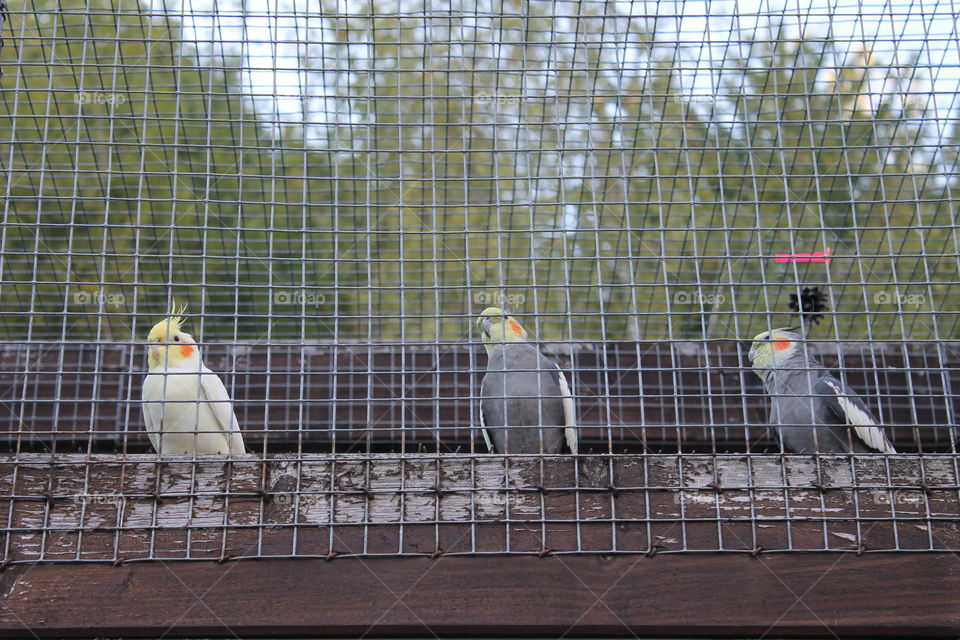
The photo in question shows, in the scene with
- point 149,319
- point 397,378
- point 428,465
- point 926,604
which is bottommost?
point 926,604

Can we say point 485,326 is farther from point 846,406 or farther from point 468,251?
point 468,251

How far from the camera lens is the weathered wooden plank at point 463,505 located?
245cm

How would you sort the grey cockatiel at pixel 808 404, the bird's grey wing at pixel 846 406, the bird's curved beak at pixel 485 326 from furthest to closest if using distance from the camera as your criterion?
the bird's curved beak at pixel 485 326 → the grey cockatiel at pixel 808 404 → the bird's grey wing at pixel 846 406

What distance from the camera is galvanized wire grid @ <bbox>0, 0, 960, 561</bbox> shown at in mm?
2508

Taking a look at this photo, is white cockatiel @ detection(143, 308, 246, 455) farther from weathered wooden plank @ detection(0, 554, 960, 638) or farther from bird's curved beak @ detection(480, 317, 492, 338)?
weathered wooden plank @ detection(0, 554, 960, 638)

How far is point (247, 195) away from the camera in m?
6.46

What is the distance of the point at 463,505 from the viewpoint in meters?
2.49

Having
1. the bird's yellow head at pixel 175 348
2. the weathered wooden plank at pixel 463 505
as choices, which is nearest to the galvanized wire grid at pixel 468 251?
the weathered wooden plank at pixel 463 505

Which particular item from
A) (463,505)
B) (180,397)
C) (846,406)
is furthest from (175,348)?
(846,406)

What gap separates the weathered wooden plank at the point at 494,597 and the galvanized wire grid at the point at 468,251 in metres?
0.07

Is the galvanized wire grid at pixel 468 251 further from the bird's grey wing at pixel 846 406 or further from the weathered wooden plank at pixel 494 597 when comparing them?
the bird's grey wing at pixel 846 406

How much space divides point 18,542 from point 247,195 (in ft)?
14.1

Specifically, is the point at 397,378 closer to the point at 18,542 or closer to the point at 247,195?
the point at 247,195

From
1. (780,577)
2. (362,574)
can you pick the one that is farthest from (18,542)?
(780,577)
